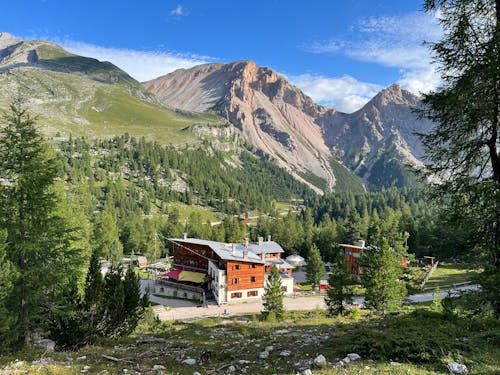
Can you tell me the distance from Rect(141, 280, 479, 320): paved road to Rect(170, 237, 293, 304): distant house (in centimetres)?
197

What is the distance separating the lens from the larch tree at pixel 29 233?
616 inches

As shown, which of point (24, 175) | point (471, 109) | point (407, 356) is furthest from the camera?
point (24, 175)

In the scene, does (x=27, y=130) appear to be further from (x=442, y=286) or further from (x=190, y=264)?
(x=442, y=286)

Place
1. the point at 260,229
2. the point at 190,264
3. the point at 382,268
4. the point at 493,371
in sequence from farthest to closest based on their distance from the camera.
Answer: the point at 260,229, the point at 190,264, the point at 382,268, the point at 493,371

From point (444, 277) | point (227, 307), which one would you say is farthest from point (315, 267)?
point (444, 277)

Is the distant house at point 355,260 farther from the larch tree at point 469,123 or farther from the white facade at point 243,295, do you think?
the larch tree at point 469,123

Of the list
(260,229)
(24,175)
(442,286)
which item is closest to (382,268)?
(442,286)

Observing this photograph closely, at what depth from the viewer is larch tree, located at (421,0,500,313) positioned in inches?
458

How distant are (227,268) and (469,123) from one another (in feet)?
155

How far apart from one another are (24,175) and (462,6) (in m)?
20.3

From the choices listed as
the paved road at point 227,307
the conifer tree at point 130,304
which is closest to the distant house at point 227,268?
the paved road at point 227,307

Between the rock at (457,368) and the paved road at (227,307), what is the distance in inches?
1591

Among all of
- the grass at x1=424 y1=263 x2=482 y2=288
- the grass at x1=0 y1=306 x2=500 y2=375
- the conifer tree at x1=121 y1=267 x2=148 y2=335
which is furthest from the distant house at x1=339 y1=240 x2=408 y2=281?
the grass at x1=0 y1=306 x2=500 y2=375

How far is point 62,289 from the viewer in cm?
1667
